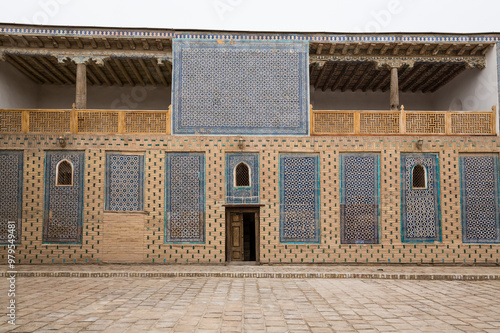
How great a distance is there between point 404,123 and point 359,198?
104 inches

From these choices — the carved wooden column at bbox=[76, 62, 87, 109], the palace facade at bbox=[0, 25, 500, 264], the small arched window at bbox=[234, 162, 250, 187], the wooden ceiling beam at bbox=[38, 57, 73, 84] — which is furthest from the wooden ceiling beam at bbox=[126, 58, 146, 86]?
the small arched window at bbox=[234, 162, 250, 187]

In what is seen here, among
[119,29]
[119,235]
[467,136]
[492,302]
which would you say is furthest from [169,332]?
[467,136]

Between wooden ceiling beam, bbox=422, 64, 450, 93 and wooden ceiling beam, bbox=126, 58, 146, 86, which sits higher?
wooden ceiling beam, bbox=126, 58, 146, 86

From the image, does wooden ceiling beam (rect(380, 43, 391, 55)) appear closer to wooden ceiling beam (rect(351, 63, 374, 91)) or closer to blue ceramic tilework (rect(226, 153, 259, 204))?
wooden ceiling beam (rect(351, 63, 374, 91))

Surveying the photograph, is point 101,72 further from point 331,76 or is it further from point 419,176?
point 419,176

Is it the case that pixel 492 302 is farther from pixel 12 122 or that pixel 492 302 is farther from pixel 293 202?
pixel 12 122

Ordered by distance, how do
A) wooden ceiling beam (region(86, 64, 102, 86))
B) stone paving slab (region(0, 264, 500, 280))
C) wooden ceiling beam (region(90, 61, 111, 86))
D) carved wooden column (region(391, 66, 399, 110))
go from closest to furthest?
stone paving slab (region(0, 264, 500, 280)) → carved wooden column (region(391, 66, 399, 110)) → wooden ceiling beam (region(90, 61, 111, 86)) → wooden ceiling beam (region(86, 64, 102, 86))

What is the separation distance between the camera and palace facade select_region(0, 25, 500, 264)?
40.6ft

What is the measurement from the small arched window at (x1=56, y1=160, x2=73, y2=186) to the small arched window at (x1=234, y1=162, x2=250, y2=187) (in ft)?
15.7

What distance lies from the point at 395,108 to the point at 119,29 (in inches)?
334

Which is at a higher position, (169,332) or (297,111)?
(297,111)

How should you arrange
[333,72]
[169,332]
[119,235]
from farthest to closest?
[333,72], [119,235], [169,332]

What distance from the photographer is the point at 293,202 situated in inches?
494

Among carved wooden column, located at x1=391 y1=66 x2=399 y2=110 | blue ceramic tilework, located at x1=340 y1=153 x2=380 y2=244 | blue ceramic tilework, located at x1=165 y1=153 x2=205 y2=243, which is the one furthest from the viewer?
carved wooden column, located at x1=391 y1=66 x2=399 y2=110
